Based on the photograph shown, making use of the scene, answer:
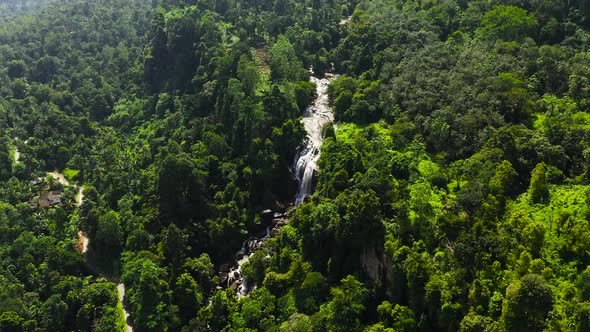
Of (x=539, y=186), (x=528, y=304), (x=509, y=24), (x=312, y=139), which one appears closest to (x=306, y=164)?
(x=312, y=139)

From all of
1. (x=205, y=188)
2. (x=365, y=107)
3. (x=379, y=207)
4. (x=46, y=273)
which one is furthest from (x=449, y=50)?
(x=46, y=273)

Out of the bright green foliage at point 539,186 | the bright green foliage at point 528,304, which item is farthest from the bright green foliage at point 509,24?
the bright green foliage at point 528,304

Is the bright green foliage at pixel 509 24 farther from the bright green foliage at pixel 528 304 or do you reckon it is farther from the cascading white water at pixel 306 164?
the bright green foliage at pixel 528 304

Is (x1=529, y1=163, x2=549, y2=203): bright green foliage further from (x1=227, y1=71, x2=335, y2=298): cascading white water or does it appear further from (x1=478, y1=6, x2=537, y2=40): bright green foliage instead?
(x1=478, y1=6, x2=537, y2=40): bright green foliage

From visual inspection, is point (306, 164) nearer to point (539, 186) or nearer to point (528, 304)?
point (539, 186)

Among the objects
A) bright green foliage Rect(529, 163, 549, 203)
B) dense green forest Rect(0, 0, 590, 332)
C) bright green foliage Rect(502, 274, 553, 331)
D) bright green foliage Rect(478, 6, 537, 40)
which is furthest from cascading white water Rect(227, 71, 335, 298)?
bright green foliage Rect(502, 274, 553, 331)

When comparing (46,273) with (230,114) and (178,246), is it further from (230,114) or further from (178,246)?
(230,114)

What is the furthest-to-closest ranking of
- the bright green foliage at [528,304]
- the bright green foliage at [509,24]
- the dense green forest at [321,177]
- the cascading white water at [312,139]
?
1. the bright green foliage at [509,24]
2. the cascading white water at [312,139]
3. the dense green forest at [321,177]
4. the bright green foliage at [528,304]
